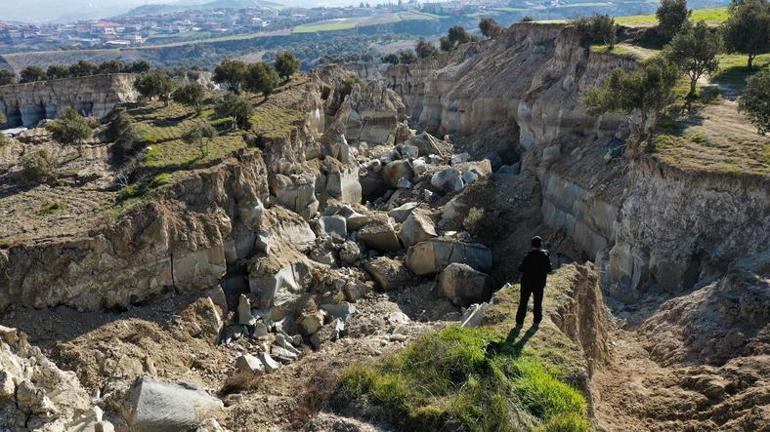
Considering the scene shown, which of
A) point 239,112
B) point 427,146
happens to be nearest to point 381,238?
point 239,112

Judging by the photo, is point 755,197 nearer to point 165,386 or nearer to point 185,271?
point 165,386

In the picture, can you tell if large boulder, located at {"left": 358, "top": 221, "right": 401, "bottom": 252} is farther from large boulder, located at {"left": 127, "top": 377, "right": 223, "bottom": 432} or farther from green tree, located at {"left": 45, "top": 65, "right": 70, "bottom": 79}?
green tree, located at {"left": 45, "top": 65, "right": 70, "bottom": 79}

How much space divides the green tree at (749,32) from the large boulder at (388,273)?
22.7 meters

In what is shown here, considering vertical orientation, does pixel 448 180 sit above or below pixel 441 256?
above

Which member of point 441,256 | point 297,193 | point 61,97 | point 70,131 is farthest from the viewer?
point 61,97

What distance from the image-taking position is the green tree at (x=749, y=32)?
1334 inches

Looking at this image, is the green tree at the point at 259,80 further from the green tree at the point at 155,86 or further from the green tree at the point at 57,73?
the green tree at the point at 57,73

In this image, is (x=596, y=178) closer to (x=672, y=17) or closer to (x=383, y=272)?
(x=383, y=272)

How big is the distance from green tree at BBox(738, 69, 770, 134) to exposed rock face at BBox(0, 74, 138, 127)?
59.6 m

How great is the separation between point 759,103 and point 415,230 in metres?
15.5

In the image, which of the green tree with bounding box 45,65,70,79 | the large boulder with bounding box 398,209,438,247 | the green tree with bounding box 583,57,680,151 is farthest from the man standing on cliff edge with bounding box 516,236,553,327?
the green tree with bounding box 45,65,70,79

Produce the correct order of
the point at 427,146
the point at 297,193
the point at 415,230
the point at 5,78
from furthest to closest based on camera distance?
the point at 5,78 → the point at 427,146 → the point at 297,193 → the point at 415,230

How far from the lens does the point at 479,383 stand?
1055 centimetres

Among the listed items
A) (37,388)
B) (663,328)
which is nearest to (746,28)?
(663,328)
